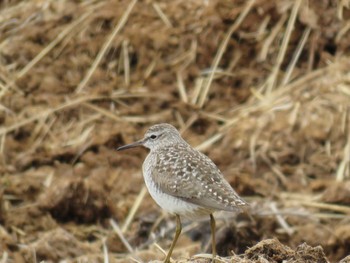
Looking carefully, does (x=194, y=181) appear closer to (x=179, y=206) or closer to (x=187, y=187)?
(x=187, y=187)

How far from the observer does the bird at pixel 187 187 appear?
7.58 meters

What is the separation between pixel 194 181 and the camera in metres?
7.79

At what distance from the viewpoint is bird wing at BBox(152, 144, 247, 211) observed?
7559mm

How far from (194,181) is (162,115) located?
467cm

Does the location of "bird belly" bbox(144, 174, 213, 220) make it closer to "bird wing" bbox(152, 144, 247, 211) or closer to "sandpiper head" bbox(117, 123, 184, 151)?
"bird wing" bbox(152, 144, 247, 211)

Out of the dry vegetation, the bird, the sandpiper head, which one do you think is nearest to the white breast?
the bird

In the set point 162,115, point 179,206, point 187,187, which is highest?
point 187,187

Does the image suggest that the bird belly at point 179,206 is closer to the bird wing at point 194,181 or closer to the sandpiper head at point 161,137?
the bird wing at point 194,181

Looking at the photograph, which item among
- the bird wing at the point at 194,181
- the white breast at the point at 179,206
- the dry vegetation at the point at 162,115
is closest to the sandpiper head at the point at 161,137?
the bird wing at the point at 194,181

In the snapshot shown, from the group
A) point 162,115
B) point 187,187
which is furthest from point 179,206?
point 162,115

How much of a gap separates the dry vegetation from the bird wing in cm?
193

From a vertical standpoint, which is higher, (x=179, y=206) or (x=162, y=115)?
(x=179, y=206)

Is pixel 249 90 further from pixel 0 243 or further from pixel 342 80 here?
pixel 0 243

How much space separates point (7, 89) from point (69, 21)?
1.32 meters
